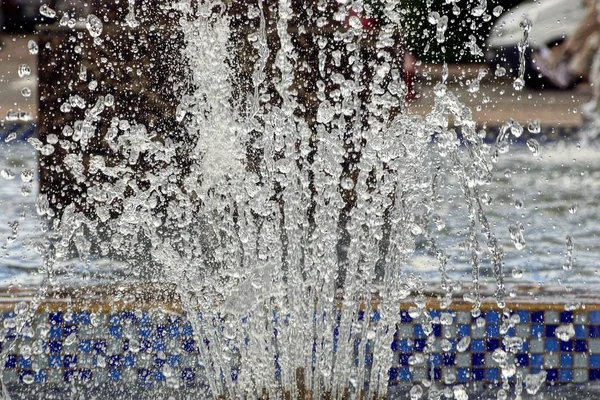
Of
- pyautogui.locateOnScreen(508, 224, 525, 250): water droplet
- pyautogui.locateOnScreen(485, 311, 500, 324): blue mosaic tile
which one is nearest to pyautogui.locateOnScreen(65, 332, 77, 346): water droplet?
pyautogui.locateOnScreen(485, 311, 500, 324): blue mosaic tile

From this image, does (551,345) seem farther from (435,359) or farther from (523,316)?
(435,359)

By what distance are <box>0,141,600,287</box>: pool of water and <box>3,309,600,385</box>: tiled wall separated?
0.28 metres

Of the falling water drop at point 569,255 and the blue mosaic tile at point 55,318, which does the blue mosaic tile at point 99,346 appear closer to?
the blue mosaic tile at point 55,318

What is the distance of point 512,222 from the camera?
418 cm

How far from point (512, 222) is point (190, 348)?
1.95 metres

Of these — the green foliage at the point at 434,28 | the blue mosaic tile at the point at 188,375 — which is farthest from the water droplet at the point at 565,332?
the green foliage at the point at 434,28

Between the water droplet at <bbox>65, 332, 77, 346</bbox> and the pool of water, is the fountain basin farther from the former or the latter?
the pool of water

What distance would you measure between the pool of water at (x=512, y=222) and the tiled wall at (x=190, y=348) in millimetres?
285

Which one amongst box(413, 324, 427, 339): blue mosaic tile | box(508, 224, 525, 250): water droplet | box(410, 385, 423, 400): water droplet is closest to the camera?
box(410, 385, 423, 400): water droplet

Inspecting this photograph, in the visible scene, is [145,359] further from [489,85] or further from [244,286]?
[489,85]

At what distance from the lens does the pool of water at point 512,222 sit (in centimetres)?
321

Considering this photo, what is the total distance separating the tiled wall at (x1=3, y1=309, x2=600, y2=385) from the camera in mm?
2578

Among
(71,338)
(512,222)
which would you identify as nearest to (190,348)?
(71,338)

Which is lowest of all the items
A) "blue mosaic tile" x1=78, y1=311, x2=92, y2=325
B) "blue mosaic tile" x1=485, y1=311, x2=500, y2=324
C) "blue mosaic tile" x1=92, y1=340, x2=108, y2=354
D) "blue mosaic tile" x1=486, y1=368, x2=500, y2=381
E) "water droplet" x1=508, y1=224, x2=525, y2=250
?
"blue mosaic tile" x1=486, y1=368, x2=500, y2=381
